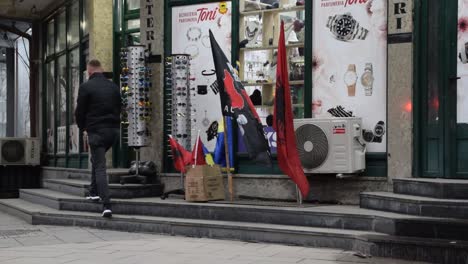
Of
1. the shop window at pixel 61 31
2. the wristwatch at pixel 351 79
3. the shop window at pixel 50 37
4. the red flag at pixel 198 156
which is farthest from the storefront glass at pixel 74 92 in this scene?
the wristwatch at pixel 351 79

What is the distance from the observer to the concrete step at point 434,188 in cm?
730

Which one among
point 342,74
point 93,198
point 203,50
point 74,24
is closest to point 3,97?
point 74,24

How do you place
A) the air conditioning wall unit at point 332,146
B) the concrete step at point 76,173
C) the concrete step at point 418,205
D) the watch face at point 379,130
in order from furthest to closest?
the concrete step at point 76,173 → the watch face at point 379,130 → the air conditioning wall unit at point 332,146 → the concrete step at point 418,205

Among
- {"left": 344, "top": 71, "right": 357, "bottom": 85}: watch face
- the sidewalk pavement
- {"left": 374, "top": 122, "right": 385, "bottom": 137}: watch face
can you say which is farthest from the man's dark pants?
{"left": 374, "top": 122, "right": 385, "bottom": 137}: watch face

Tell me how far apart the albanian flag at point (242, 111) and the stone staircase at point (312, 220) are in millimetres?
714

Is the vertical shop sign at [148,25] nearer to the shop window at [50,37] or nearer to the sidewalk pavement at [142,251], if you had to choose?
the sidewalk pavement at [142,251]

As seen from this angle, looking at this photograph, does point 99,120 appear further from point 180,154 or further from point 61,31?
point 61,31

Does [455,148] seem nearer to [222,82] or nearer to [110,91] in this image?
[222,82]

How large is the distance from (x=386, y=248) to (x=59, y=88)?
424 inches

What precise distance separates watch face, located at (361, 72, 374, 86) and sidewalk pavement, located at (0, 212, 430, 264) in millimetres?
2702

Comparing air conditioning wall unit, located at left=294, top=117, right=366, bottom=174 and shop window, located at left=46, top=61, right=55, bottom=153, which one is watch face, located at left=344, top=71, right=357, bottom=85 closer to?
air conditioning wall unit, located at left=294, top=117, right=366, bottom=174

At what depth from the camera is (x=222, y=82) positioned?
28.8 feet

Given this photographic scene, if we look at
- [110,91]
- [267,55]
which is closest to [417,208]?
[267,55]

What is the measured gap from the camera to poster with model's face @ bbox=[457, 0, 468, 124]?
26.8 feet
